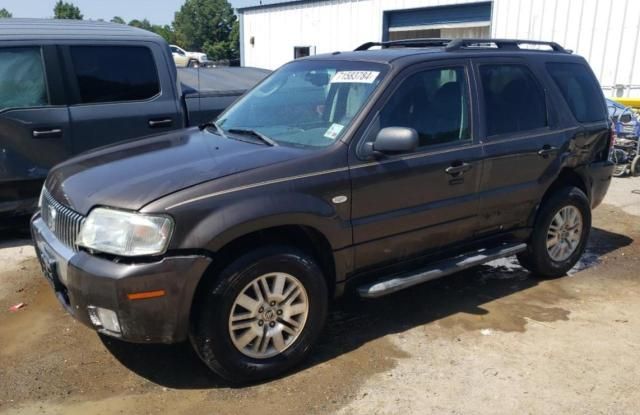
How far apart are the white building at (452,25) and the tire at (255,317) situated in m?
12.4

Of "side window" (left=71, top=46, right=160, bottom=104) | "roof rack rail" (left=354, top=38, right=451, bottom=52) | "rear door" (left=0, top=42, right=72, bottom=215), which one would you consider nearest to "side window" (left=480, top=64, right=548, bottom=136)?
"roof rack rail" (left=354, top=38, right=451, bottom=52)

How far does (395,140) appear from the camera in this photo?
3.50m

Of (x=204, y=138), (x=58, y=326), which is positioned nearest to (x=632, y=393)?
(x=204, y=138)

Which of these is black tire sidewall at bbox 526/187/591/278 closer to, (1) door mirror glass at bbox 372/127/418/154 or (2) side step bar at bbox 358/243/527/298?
(2) side step bar at bbox 358/243/527/298

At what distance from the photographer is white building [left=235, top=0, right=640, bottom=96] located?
13320 mm

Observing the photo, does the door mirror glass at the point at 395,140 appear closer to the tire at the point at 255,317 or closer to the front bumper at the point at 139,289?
the tire at the point at 255,317

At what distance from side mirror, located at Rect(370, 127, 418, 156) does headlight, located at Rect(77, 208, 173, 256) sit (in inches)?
53.5

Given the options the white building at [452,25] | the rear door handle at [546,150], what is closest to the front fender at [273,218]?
the rear door handle at [546,150]

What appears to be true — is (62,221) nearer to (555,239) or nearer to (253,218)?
(253,218)

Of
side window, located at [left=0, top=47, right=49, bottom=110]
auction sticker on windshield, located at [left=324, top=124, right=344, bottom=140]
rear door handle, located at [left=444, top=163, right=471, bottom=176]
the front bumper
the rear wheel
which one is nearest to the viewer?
the front bumper

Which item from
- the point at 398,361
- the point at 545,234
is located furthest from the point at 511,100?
the point at 398,361

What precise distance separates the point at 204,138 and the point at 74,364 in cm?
164

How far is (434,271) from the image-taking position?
4020 millimetres

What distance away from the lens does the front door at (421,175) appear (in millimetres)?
3639
